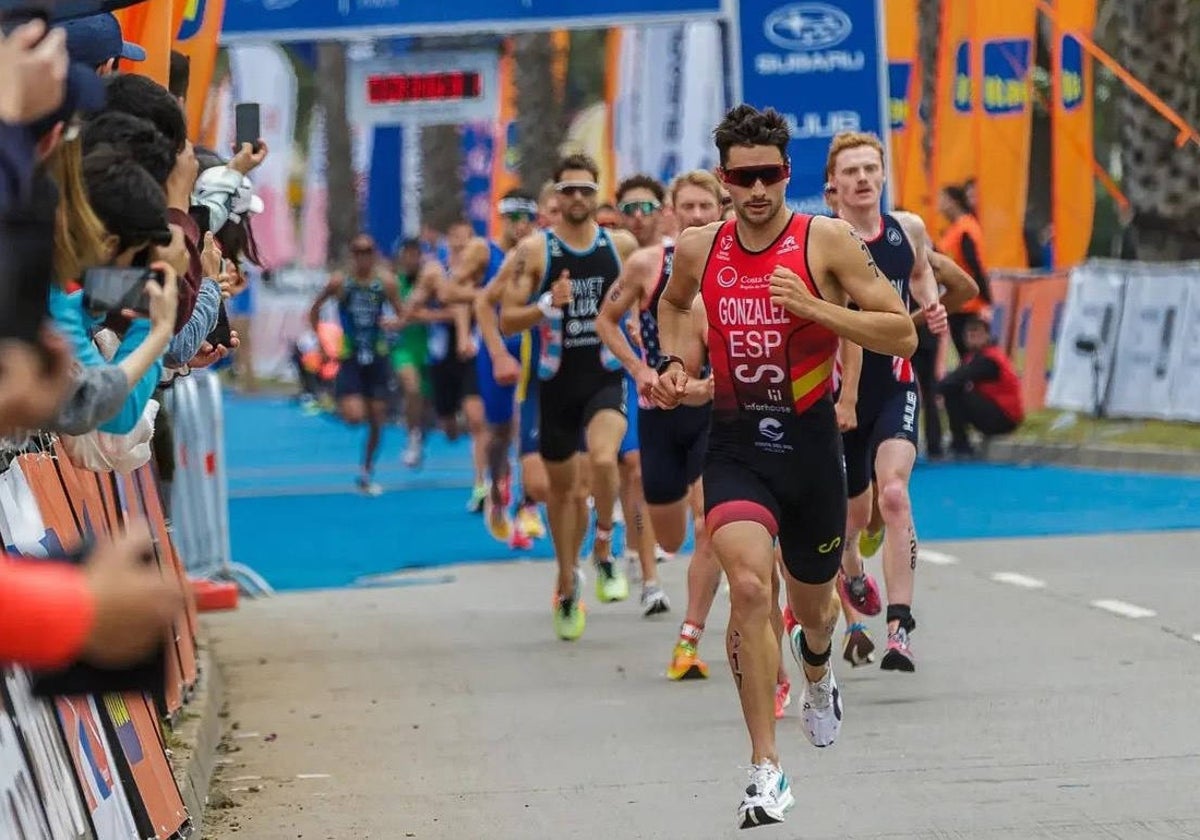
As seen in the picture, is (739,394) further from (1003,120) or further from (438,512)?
(1003,120)

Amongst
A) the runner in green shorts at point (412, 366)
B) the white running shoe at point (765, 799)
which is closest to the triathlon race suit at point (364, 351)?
the runner in green shorts at point (412, 366)

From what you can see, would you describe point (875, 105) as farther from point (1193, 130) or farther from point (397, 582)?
point (397, 582)

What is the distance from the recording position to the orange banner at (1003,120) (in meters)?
26.3

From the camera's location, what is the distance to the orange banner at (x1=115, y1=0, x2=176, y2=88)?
921 cm

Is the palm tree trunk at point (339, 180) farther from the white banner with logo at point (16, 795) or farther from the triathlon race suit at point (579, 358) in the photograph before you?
the white banner with logo at point (16, 795)

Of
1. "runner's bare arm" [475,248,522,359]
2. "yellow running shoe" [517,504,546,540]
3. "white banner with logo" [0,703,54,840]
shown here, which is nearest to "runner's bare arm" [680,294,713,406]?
"white banner with logo" [0,703,54,840]

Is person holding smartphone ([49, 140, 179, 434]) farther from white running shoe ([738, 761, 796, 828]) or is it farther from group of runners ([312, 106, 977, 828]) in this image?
group of runners ([312, 106, 977, 828])

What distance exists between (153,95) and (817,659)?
10.1 ft

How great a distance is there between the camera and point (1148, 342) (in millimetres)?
22750

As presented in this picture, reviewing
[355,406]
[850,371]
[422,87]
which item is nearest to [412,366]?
[355,406]

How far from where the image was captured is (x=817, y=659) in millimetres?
8102

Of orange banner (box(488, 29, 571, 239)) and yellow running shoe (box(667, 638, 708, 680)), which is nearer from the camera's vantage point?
yellow running shoe (box(667, 638, 708, 680))

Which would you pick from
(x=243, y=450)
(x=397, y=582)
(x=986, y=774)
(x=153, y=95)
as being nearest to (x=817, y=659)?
(x=986, y=774)

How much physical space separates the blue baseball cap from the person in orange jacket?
2635 mm
